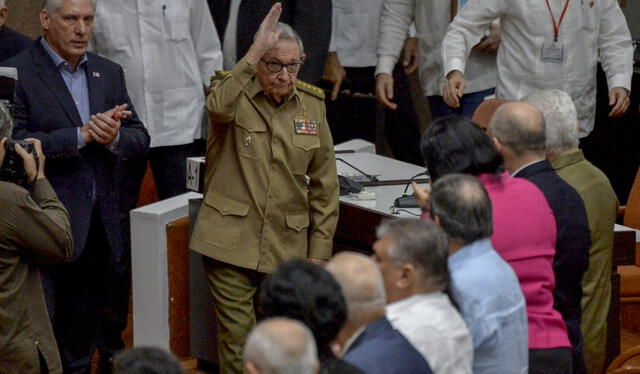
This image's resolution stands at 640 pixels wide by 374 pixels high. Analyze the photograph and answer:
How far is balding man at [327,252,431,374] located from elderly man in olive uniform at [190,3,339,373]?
5.35 ft

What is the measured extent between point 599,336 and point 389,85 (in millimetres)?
2387

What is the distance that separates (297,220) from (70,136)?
2.79ft

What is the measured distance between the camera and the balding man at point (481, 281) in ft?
10.2

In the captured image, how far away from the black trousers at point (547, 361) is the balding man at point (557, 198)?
0.24 m

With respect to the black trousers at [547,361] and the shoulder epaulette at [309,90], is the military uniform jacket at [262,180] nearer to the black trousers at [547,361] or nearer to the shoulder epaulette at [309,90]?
Answer: the shoulder epaulette at [309,90]

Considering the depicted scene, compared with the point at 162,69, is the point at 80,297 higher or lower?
lower

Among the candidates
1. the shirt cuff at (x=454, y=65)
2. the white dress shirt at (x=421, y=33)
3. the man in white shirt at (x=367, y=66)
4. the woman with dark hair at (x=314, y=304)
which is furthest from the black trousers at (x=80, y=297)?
the woman with dark hair at (x=314, y=304)

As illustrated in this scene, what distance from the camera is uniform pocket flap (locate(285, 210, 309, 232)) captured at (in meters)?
4.45

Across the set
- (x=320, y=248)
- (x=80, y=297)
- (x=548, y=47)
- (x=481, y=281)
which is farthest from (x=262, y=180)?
(x=548, y=47)

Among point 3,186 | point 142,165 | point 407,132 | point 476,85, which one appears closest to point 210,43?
point 142,165

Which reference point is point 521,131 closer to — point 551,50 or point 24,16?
point 551,50

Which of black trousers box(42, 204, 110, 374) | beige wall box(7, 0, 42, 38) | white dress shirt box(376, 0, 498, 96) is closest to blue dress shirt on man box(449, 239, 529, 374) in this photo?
black trousers box(42, 204, 110, 374)

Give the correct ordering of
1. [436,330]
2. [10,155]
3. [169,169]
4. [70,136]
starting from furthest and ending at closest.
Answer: [169,169] < [70,136] < [10,155] < [436,330]

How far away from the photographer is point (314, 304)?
2.57 metres
